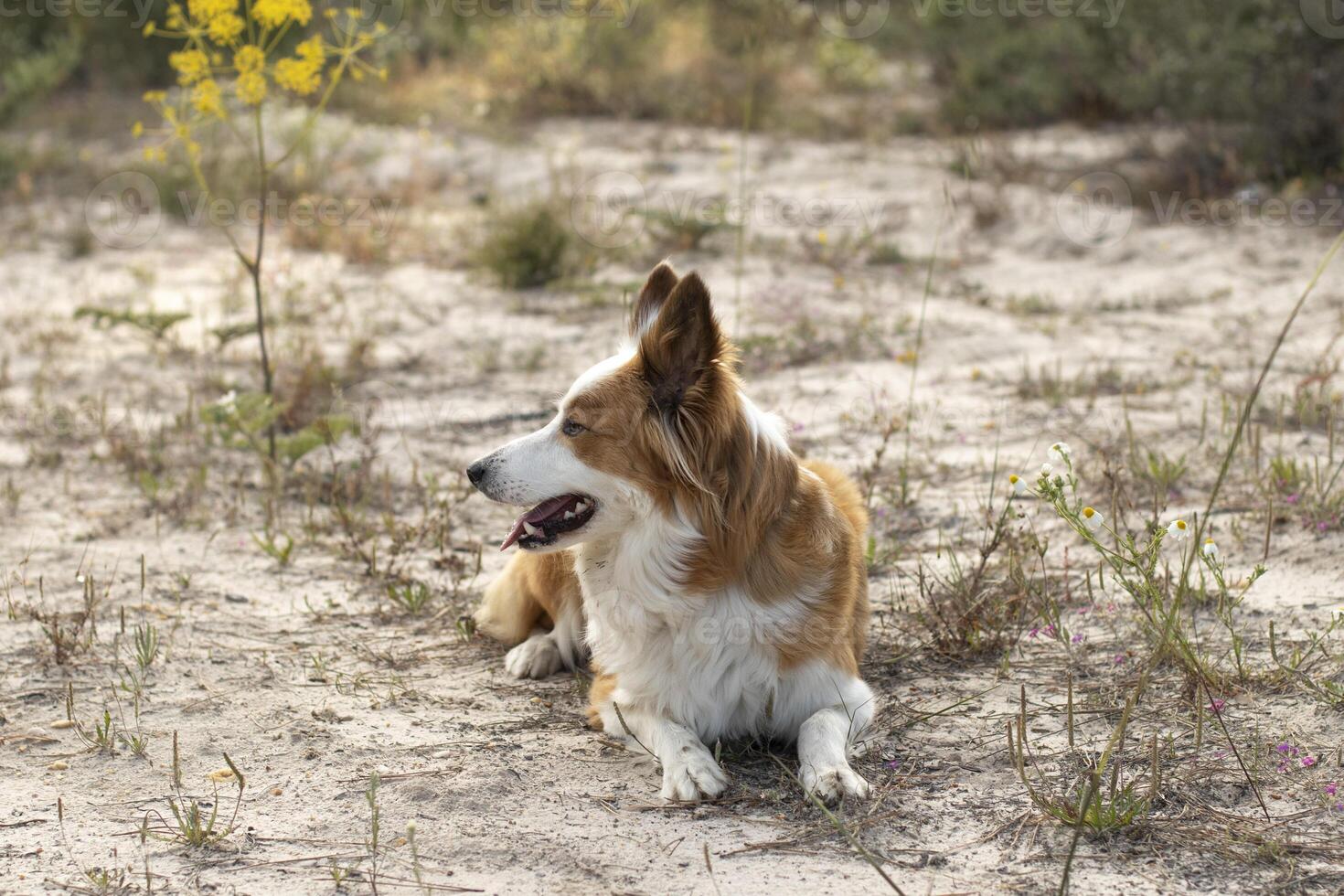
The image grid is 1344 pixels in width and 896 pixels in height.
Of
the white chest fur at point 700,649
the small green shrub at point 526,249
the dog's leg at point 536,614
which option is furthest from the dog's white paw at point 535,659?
the small green shrub at point 526,249

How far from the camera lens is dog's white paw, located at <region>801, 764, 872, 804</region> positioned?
3.34m

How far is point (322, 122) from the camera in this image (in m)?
11.8

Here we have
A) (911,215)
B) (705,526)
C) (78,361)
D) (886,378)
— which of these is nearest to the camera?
(705,526)

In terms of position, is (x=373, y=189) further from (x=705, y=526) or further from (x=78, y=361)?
(x=705, y=526)

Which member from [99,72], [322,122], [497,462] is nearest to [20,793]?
[497,462]

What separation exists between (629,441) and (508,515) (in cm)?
227

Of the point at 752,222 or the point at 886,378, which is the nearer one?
the point at 886,378

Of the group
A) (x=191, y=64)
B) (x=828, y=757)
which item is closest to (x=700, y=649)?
(x=828, y=757)

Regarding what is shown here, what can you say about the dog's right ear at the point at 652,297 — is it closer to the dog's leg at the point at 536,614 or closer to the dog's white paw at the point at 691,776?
the dog's leg at the point at 536,614

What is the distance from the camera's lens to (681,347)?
3490 millimetres

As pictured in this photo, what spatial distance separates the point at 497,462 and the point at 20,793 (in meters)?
A: 1.49

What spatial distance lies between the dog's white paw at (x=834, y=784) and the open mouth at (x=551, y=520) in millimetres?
920

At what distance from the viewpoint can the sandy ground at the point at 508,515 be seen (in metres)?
3.15

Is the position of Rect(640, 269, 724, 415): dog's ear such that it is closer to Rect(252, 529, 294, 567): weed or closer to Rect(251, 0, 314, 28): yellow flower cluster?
Rect(252, 529, 294, 567): weed
